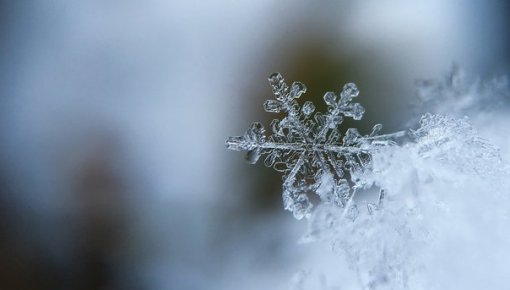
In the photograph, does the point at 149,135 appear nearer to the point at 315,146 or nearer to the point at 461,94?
the point at 315,146

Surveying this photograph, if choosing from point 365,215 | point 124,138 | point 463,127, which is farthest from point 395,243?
point 124,138

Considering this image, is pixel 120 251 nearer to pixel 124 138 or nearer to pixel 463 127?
pixel 124 138

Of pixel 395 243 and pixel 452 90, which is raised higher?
pixel 452 90

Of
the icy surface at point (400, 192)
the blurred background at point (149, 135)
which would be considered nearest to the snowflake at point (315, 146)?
the icy surface at point (400, 192)

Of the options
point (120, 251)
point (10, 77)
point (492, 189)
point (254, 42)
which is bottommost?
point (120, 251)

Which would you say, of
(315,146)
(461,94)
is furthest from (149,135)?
(461,94)

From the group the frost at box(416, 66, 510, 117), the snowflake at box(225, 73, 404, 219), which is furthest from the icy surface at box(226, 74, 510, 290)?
the frost at box(416, 66, 510, 117)

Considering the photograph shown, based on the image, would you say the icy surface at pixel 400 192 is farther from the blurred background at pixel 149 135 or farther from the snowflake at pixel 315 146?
the blurred background at pixel 149 135
